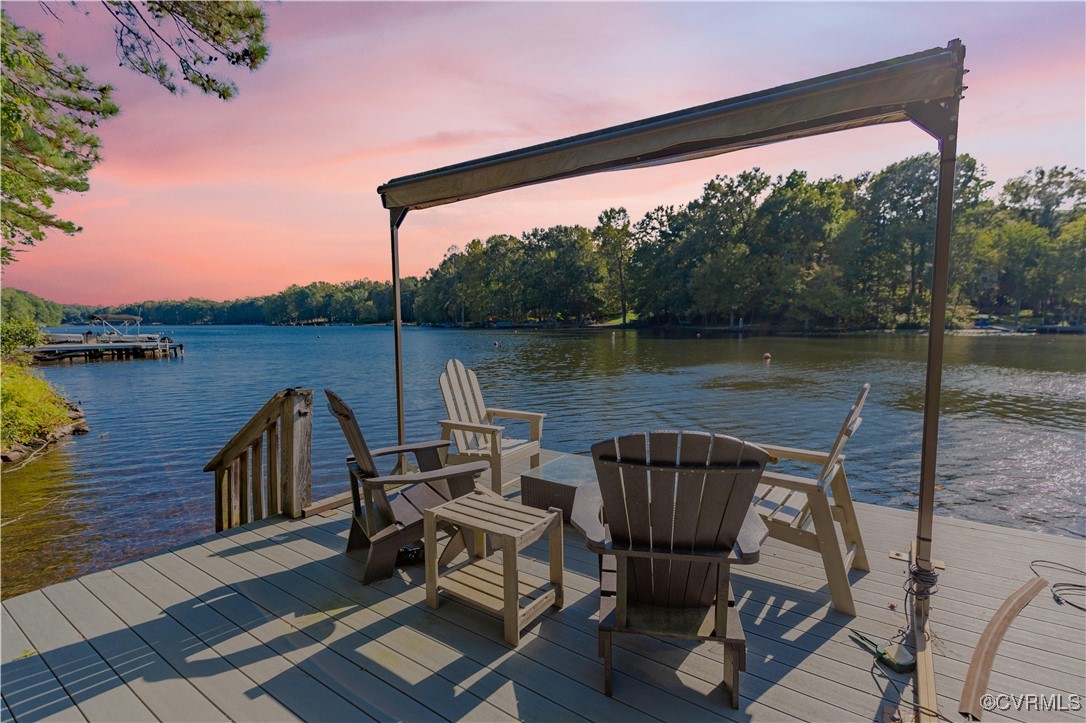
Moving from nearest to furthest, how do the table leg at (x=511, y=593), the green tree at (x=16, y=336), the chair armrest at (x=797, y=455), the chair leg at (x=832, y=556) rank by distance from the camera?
the table leg at (x=511, y=593) → the chair leg at (x=832, y=556) → the chair armrest at (x=797, y=455) → the green tree at (x=16, y=336)

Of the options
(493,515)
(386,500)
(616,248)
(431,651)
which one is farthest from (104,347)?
(616,248)

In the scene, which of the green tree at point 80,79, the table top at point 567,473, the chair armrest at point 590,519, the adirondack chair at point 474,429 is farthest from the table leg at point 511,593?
the green tree at point 80,79

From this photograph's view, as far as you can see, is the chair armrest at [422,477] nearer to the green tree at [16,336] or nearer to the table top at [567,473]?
the table top at [567,473]

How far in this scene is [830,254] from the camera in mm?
37344

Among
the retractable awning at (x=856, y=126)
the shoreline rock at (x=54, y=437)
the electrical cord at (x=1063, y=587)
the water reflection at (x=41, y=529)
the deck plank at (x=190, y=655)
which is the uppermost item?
the retractable awning at (x=856, y=126)

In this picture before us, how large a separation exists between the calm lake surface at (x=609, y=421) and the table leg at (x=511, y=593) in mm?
5687

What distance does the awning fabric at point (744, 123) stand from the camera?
1773mm

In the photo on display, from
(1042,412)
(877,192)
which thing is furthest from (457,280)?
(1042,412)

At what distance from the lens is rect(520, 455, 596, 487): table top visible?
10.8 feet

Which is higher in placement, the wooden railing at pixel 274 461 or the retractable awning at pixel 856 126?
the retractable awning at pixel 856 126

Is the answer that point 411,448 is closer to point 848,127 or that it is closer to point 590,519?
point 590,519

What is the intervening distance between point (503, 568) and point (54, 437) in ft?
43.4

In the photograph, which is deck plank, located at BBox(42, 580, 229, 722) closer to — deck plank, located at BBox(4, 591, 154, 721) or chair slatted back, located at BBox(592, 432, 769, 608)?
deck plank, located at BBox(4, 591, 154, 721)

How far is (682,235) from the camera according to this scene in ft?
150
